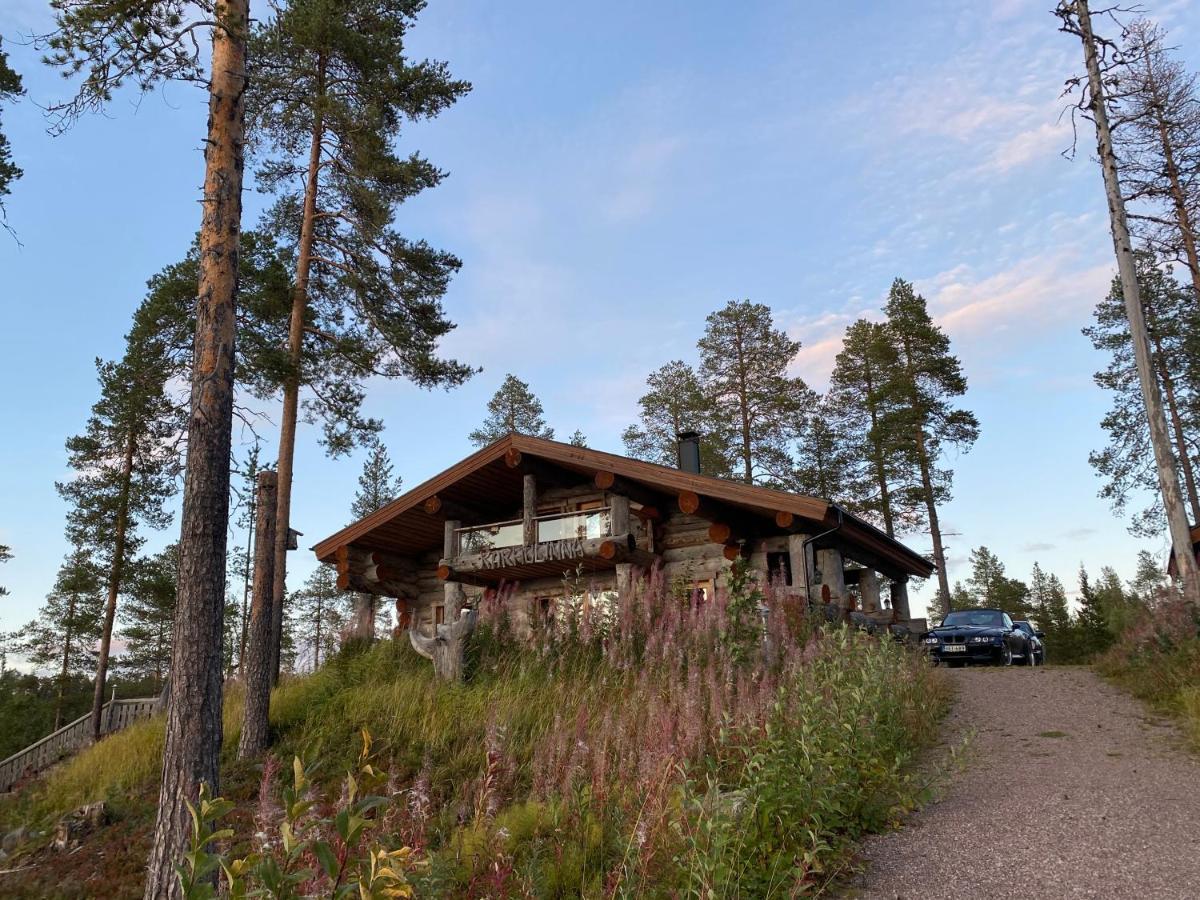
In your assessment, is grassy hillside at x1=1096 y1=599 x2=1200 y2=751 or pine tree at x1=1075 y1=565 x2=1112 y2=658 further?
pine tree at x1=1075 y1=565 x2=1112 y2=658

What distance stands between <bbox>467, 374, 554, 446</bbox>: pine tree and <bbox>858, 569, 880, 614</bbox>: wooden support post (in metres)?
19.9

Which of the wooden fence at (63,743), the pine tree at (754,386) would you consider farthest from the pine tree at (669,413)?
the wooden fence at (63,743)

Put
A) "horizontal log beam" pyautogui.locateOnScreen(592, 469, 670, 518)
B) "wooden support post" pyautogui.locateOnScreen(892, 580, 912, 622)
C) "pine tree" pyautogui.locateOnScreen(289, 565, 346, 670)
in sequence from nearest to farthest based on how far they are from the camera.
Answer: "horizontal log beam" pyautogui.locateOnScreen(592, 469, 670, 518) → "wooden support post" pyautogui.locateOnScreen(892, 580, 912, 622) → "pine tree" pyautogui.locateOnScreen(289, 565, 346, 670)

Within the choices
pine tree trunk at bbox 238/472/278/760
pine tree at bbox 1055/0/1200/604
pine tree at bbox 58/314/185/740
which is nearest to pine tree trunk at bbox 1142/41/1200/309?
pine tree at bbox 1055/0/1200/604

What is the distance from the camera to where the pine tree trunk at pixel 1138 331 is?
1230cm

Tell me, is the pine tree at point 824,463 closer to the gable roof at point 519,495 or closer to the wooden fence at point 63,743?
the gable roof at point 519,495

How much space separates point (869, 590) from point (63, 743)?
77.7 ft

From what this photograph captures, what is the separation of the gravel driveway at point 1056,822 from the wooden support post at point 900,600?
1166cm

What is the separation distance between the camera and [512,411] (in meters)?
35.2

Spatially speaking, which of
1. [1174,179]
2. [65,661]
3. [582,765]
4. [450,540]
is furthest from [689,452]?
[65,661]

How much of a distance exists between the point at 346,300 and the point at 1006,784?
1497cm

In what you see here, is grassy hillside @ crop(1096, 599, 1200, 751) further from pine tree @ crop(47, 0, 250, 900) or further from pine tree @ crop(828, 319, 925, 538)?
pine tree @ crop(828, 319, 925, 538)

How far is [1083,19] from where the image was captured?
48.2 feet

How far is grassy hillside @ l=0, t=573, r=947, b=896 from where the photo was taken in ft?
12.8
